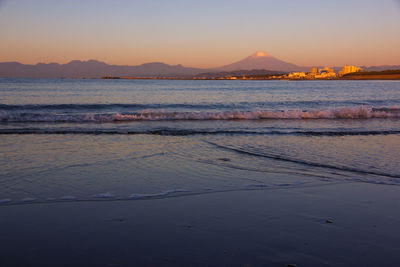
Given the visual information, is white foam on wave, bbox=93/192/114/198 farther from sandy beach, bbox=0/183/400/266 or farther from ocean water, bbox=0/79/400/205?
sandy beach, bbox=0/183/400/266

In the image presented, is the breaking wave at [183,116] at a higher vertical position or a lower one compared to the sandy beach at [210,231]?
higher

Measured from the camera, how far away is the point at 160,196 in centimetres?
525

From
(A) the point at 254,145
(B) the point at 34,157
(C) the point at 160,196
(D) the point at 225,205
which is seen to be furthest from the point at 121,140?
(D) the point at 225,205

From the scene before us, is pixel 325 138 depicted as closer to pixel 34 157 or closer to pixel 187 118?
pixel 187 118

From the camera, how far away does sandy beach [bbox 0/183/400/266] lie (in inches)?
131

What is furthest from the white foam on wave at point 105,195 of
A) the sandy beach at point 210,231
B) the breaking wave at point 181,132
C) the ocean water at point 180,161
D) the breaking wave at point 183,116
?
the breaking wave at point 183,116

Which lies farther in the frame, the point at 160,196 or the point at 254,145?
the point at 254,145

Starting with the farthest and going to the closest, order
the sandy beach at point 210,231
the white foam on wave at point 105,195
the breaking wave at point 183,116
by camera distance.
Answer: the breaking wave at point 183,116 → the white foam on wave at point 105,195 → the sandy beach at point 210,231

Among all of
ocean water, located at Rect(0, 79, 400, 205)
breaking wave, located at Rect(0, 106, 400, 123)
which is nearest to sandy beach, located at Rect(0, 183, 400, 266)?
ocean water, located at Rect(0, 79, 400, 205)

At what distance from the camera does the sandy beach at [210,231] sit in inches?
131

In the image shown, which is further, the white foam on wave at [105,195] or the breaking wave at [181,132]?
the breaking wave at [181,132]

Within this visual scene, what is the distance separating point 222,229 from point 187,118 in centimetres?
1347

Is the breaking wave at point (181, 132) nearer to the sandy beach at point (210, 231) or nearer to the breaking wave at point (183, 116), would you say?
the breaking wave at point (183, 116)

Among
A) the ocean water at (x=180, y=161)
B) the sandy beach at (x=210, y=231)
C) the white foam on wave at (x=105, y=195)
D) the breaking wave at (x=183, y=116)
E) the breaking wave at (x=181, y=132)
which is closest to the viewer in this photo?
the sandy beach at (x=210, y=231)
